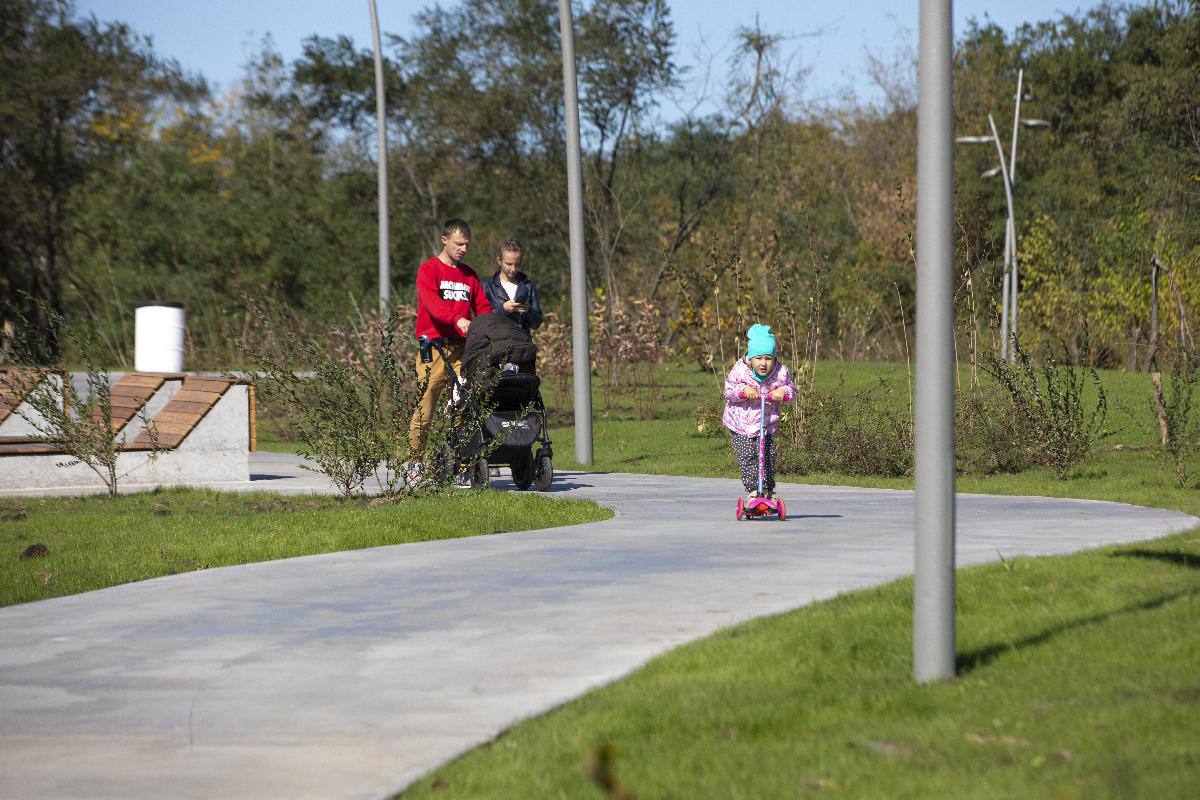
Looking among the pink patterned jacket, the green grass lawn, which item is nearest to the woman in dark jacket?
the green grass lawn

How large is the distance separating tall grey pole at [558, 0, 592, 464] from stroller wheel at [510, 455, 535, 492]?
3.42m

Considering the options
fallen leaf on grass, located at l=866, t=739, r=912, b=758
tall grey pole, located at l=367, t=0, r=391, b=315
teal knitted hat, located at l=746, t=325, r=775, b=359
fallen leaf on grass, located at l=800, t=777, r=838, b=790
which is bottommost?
fallen leaf on grass, located at l=800, t=777, r=838, b=790

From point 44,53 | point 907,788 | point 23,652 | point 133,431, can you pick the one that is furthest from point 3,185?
point 907,788

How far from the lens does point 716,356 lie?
32812 millimetres

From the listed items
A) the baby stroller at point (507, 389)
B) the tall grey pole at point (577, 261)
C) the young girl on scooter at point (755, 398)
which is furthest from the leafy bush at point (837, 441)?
the young girl on scooter at point (755, 398)

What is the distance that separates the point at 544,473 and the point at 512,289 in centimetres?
175

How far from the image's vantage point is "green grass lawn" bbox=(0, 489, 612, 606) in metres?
9.04

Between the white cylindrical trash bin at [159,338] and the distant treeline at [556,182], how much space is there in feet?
22.3

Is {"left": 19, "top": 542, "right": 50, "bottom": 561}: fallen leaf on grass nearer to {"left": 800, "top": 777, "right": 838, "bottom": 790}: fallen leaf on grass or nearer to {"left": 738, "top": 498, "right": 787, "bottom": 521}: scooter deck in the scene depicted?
{"left": 738, "top": 498, "right": 787, "bottom": 521}: scooter deck

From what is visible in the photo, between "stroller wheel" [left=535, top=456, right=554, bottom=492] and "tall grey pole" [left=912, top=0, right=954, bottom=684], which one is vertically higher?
"tall grey pole" [left=912, top=0, right=954, bottom=684]

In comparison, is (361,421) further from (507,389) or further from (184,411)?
(184,411)

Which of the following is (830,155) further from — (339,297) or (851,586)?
(851,586)

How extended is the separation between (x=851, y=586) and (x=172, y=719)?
3701 millimetres

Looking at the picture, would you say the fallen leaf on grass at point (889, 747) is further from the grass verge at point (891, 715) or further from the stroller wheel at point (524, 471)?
the stroller wheel at point (524, 471)
